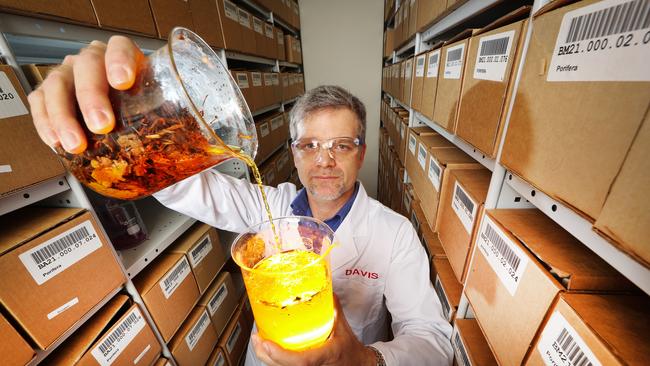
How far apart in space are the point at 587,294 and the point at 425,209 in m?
0.75

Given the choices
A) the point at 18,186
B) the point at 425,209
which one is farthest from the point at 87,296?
the point at 425,209

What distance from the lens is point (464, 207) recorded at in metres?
0.78

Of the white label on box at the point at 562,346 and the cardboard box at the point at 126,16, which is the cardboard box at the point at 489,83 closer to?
the white label on box at the point at 562,346

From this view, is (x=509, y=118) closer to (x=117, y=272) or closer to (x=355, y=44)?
(x=117, y=272)

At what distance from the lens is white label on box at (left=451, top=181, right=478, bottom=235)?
72 centimetres

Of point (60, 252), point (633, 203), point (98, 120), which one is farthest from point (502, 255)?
point (60, 252)

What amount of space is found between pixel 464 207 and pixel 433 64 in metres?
0.73

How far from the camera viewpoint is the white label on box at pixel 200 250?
112 cm

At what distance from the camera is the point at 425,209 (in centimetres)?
115

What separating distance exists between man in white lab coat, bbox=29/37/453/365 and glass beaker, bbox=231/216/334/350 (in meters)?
0.05

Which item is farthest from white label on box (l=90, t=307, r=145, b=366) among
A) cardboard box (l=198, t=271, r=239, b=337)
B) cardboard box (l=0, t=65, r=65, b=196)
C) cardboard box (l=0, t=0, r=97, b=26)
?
cardboard box (l=0, t=0, r=97, b=26)

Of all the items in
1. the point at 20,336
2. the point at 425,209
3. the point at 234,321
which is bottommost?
the point at 234,321

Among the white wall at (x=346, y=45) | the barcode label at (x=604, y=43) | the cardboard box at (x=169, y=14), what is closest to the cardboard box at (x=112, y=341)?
the cardboard box at (x=169, y=14)

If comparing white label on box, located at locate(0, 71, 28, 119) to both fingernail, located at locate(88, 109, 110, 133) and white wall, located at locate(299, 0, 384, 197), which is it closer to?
fingernail, located at locate(88, 109, 110, 133)
